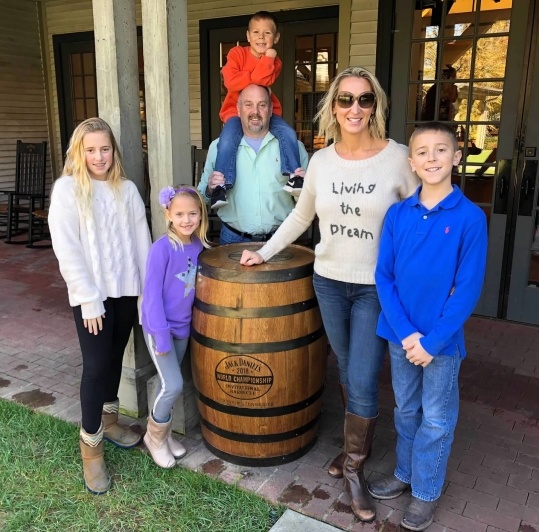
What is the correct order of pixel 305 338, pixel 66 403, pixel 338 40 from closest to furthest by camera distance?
pixel 305 338, pixel 66 403, pixel 338 40

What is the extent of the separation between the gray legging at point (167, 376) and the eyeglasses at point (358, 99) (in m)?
1.18

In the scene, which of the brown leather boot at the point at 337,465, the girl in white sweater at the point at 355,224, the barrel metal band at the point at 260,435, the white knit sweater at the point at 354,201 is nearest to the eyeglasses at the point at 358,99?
the girl in white sweater at the point at 355,224

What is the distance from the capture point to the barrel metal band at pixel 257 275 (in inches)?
83.7

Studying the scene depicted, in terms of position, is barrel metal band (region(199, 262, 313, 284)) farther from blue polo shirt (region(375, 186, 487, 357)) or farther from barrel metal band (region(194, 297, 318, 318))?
blue polo shirt (region(375, 186, 487, 357))

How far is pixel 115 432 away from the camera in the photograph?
2572 mm

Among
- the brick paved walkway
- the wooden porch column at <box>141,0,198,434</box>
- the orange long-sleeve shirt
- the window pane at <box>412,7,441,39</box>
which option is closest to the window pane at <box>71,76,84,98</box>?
the brick paved walkway

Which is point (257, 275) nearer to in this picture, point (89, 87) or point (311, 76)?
point (311, 76)

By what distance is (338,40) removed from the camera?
→ 4770 mm

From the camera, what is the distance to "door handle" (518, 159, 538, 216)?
3.80 m

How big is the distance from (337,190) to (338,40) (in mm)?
3282

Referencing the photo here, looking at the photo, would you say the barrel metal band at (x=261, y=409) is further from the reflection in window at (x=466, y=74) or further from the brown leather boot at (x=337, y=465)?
the reflection in window at (x=466, y=74)

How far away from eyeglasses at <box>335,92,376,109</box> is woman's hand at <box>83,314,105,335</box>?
4.01 ft

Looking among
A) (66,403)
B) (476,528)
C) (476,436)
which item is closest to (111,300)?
(66,403)

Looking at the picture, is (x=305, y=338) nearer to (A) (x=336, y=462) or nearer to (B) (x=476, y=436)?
(A) (x=336, y=462)
